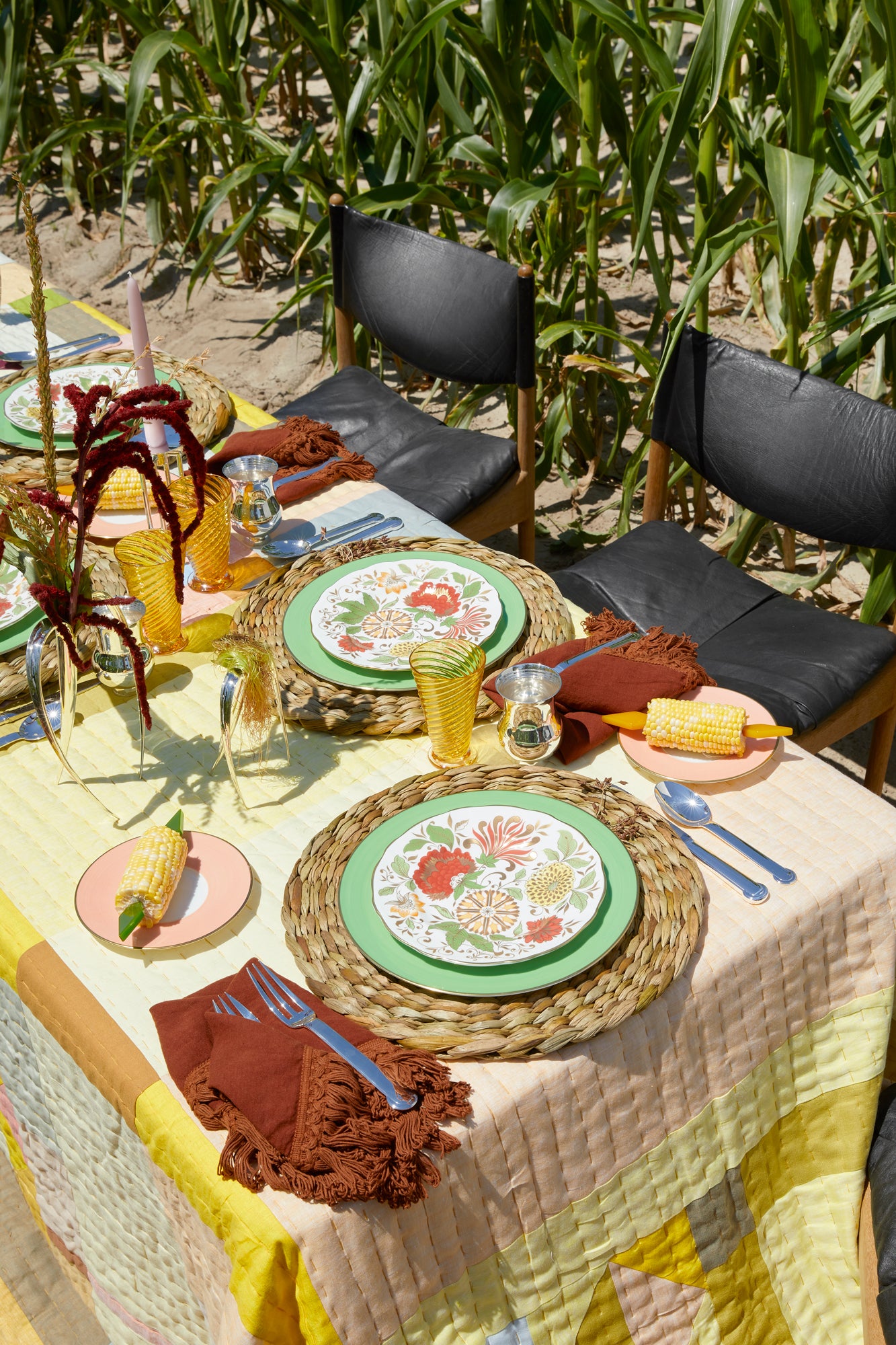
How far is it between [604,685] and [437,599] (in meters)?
0.28

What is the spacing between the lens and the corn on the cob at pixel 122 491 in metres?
1.83

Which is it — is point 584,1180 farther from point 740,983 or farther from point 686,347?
point 686,347

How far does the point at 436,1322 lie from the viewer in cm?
110

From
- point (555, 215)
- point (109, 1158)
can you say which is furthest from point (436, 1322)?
point (555, 215)

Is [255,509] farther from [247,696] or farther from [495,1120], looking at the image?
[495,1120]

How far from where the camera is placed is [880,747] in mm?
2062

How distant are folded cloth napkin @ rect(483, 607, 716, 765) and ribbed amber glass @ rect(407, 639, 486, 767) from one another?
0.08 metres

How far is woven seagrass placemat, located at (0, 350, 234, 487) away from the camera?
1.93 meters

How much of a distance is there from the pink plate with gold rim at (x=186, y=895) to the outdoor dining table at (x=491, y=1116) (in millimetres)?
19

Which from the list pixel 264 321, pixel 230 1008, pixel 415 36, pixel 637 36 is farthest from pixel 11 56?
pixel 230 1008

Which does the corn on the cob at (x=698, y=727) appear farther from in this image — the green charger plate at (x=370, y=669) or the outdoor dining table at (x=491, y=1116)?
the green charger plate at (x=370, y=669)

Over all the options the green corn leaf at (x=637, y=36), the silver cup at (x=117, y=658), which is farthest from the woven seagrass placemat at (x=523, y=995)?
the green corn leaf at (x=637, y=36)

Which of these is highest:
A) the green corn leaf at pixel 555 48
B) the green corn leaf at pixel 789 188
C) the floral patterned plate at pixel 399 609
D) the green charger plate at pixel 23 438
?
the green corn leaf at pixel 555 48

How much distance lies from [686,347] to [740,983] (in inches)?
50.2
